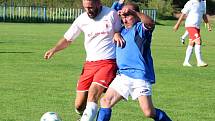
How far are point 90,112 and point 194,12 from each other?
12.0m

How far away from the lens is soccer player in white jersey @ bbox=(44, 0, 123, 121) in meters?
9.20

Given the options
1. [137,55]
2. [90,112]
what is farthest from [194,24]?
[90,112]

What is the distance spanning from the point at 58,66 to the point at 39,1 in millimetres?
48566

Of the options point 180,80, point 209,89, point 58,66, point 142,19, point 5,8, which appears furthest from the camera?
point 5,8

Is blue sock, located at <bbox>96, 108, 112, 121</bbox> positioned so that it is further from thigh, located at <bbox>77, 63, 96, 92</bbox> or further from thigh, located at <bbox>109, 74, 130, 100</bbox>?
thigh, located at <bbox>77, 63, 96, 92</bbox>

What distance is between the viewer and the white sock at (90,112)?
28.1 ft

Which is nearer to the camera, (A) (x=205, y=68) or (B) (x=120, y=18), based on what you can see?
(B) (x=120, y=18)

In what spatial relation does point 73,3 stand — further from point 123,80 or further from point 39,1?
point 123,80

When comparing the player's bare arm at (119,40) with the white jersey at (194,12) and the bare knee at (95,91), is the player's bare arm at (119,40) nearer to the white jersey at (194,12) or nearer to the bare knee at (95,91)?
the bare knee at (95,91)

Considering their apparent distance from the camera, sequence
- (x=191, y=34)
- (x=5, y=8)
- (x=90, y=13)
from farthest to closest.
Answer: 1. (x=5, y=8)
2. (x=191, y=34)
3. (x=90, y=13)

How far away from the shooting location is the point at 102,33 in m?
9.39

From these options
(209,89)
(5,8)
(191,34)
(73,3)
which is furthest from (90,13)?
(73,3)

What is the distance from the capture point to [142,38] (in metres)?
8.52

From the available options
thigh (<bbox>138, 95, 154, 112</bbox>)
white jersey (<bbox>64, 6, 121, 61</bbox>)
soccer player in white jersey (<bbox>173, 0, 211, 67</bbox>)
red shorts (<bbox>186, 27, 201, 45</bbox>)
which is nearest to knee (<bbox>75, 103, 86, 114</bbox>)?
white jersey (<bbox>64, 6, 121, 61</bbox>)
